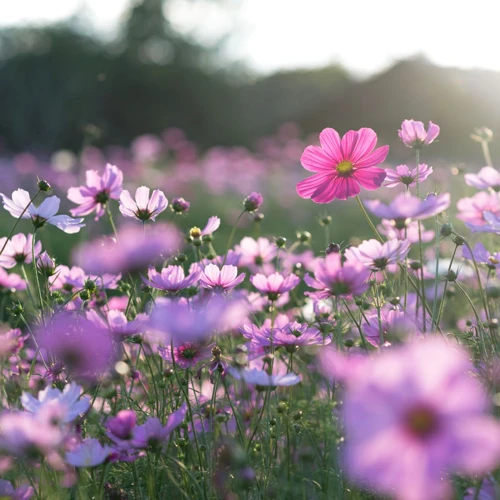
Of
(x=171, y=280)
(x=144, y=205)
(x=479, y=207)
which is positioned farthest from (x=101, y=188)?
(x=479, y=207)

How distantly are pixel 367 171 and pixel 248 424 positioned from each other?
55 centimetres

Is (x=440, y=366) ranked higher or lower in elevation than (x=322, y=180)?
lower

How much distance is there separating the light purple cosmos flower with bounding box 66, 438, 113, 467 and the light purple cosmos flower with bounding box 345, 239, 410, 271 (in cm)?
40

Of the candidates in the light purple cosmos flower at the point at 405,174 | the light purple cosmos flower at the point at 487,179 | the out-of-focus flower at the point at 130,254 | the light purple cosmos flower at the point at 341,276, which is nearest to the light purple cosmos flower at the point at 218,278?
the out-of-focus flower at the point at 130,254

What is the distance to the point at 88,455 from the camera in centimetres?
84

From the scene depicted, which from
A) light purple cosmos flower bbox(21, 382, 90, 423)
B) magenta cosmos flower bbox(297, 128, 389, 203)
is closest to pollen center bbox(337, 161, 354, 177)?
magenta cosmos flower bbox(297, 128, 389, 203)

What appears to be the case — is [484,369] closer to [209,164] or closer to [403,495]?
[403,495]

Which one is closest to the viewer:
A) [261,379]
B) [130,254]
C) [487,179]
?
[261,379]

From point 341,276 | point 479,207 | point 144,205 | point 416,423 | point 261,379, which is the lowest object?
point 416,423

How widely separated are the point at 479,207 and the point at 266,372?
636 mm

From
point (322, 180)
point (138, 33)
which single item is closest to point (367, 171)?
point (322, 180)

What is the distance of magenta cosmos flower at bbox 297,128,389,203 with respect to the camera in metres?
1.09

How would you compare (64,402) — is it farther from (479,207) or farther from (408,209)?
(479,207)

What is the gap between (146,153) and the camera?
6395 mm
